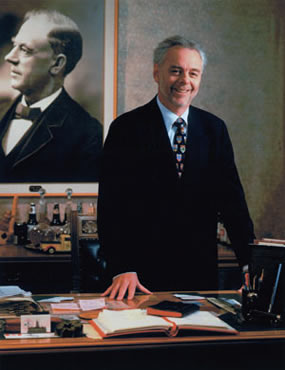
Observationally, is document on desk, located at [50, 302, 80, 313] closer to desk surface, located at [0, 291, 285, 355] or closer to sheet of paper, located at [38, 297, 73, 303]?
sheet of paper, located at [38, 297, 73, 303]

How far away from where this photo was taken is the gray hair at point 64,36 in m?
3.86

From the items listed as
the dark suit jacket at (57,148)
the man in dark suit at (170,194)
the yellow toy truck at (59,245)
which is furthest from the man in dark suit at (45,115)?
the man in dark suit at (170,194)

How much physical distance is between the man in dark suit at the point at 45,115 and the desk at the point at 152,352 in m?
2.51

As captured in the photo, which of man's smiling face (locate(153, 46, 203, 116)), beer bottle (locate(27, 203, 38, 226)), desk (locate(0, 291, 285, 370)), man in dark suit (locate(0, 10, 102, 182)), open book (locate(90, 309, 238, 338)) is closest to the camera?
desk (locate(0, 291, 285, 370))

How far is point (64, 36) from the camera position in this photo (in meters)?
3.89

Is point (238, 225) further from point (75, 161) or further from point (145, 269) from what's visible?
point (75, 161)

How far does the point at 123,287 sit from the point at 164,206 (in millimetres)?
536

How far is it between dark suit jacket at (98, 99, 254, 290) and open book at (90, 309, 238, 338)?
2.42 feet

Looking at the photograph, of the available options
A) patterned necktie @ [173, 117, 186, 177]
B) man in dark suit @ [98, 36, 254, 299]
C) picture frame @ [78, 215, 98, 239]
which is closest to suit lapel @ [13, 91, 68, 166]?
picture frame @ [78, 215, 98, 239]

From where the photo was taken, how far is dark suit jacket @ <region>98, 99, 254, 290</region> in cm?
250

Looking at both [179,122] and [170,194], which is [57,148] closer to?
[179,122]

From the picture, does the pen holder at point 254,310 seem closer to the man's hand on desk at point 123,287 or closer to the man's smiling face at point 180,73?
the man's hand on desk at point 123,287

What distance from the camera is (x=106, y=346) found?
1.47 meters

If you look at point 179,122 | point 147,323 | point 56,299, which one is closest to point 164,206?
point 179,122
